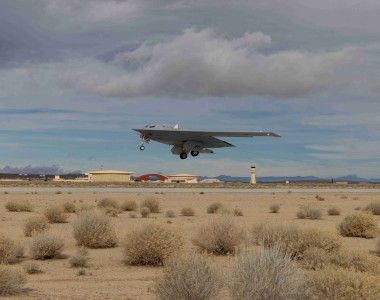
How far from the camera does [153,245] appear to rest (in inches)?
650

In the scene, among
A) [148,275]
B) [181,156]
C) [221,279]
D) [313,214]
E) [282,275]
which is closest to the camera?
[282,275]

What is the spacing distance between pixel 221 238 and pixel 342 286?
33.9 feet

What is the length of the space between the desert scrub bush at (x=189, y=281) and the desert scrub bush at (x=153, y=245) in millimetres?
6536

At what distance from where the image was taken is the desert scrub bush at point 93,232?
20781mm

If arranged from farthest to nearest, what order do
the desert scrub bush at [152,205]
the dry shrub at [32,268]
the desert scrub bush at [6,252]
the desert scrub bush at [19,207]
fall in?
the desert scrub bush at [152,205] → the desert scrub bush at [19,207] → the desert scrub bush at [6,252] → the dry shrub at [32,268]

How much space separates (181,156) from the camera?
40.9 metres

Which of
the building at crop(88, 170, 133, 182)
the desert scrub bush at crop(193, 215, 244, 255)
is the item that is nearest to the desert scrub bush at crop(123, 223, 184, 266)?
the desert scrub bush at crop(193, 215, 244, 255)

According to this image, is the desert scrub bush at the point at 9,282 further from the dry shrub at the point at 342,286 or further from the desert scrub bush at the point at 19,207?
the desert scrub bush at the point at 19,207

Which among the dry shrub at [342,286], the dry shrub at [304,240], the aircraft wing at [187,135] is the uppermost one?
the aircraft wing at [187,135]

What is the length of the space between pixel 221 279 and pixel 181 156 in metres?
31.0

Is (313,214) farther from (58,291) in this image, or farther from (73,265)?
(58,291)

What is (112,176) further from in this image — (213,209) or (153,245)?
(153,245)

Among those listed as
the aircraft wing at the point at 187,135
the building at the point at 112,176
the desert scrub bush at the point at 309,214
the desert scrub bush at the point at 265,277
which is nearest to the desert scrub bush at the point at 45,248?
the desert scrub bush at the point at 265,277

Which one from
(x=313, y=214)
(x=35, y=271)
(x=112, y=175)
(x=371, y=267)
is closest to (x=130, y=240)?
(x=35, y=271)
